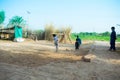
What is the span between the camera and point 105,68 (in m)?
9.45

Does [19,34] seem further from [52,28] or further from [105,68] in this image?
[105,68]

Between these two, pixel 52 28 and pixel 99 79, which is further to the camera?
pixel 52 28

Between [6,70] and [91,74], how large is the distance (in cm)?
294

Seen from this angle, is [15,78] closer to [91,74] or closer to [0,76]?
[0,76]

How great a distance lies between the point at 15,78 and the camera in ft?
22.0

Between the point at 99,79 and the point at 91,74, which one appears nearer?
the point at 99,79

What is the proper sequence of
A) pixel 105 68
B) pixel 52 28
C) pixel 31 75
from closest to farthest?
1. pixel 31 75
2. pixel 105 68
3. pixel 52 28

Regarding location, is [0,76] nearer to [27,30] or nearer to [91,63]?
[91,63]

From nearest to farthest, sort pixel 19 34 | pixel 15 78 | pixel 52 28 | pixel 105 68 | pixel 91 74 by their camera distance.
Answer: pixel 15 78, pixel 91 74, pixel 105 68, pixel 19 34, pixel 52 28

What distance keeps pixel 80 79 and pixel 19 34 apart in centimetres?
2618

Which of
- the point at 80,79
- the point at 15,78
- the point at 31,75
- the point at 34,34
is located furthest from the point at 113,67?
the point at 34,34

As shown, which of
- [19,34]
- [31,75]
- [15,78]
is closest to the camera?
[15,78]

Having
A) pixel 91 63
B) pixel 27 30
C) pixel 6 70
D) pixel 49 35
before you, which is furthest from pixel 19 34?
pixel 6 70

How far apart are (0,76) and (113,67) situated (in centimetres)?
492
